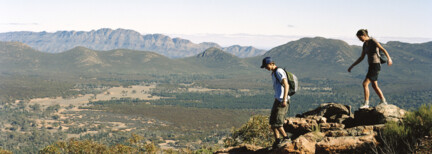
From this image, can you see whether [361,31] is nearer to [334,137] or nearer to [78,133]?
[334,137]

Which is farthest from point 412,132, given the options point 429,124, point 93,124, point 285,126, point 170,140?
point 93,124

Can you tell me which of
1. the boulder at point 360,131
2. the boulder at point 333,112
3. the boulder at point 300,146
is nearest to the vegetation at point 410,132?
the boulder at point 360,131

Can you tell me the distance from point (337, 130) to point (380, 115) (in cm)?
174

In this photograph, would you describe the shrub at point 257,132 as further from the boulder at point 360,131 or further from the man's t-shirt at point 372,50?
the boulder at point 360,131

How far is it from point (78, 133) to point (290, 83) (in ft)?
477

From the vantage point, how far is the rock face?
9.77 meters

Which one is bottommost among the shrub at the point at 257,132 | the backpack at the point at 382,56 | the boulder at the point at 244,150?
the shrub at the point at 257,132

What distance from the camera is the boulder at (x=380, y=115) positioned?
11.4 meters

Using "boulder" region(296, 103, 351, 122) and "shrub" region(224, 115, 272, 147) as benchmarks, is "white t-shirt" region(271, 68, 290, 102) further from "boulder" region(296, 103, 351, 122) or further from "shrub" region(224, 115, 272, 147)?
"shrub" region(224, 115, 272, 147)

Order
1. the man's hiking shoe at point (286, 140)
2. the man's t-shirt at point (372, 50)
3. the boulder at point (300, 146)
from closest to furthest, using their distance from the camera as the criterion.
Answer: the boulder at point (300, 146), the man's hiking shoe at point (286, 140), the man's t-shirt at point (372, 50)

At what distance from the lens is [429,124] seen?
8961 mm

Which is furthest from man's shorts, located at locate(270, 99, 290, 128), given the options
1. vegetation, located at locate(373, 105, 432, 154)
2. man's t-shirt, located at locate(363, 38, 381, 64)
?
man's t-shirt, located at locate(363, 38, 381, 64)

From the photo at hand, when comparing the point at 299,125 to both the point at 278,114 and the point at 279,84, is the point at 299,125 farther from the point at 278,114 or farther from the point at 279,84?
the point at 279,84

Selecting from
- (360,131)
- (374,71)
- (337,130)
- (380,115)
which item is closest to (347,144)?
(360,131)
